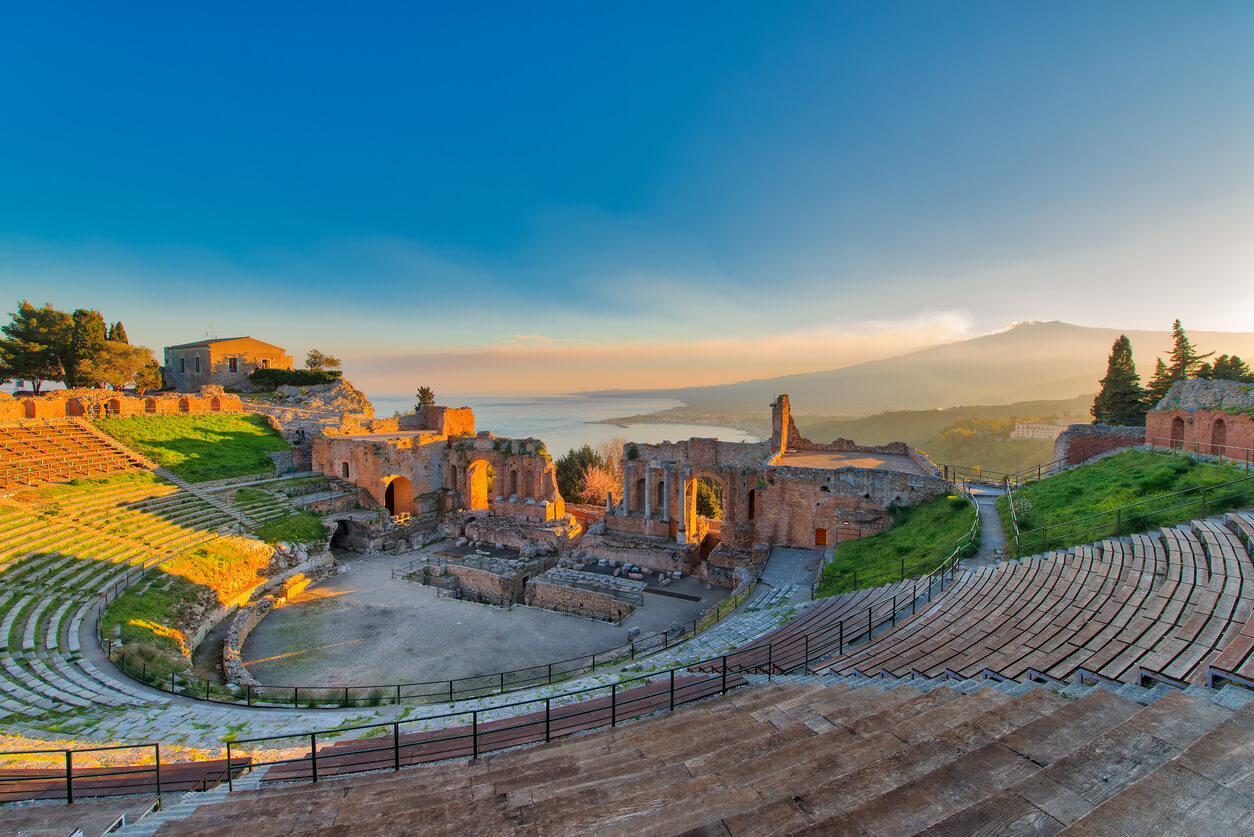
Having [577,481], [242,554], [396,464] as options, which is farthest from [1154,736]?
[577,481]

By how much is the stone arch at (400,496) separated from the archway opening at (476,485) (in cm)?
315

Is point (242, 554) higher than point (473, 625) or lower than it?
higher

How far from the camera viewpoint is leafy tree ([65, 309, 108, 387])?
37375mm

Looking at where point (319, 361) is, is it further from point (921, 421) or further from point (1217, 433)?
point (921, 421)

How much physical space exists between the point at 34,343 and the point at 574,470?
3852cm

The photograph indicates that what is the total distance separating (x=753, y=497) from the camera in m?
23.0

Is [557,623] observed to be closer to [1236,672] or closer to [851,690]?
[851,690]

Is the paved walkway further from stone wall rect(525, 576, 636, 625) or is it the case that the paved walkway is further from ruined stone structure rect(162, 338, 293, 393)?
ruined stone structure rect(162, 338, 293, 393)

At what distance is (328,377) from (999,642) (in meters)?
51.3

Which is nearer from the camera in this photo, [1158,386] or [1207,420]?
[1207,420]

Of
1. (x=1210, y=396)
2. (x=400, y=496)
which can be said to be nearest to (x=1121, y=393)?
(x=1210, y=396)

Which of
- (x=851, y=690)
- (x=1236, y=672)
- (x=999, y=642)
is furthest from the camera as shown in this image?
(x=999, y=642)

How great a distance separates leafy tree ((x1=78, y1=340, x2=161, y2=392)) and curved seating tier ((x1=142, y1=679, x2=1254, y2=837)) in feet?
154

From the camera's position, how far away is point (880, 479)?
19.8m
